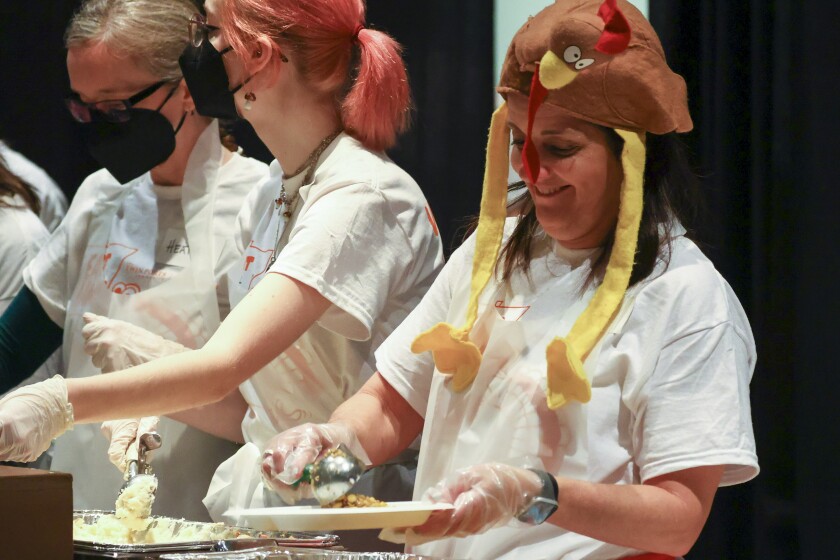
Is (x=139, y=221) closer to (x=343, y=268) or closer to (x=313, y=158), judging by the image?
(x=313, y=158)

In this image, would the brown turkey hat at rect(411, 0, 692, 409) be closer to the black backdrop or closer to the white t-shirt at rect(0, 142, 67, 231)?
the black backdrop

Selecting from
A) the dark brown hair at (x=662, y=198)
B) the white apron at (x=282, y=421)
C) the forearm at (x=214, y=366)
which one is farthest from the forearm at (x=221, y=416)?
the dark brown hair at (x=662, y=198)

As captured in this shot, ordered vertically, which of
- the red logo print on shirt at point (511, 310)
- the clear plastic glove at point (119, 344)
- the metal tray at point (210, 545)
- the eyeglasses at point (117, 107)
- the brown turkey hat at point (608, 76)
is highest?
the brown turkey hat at point (608, 76)

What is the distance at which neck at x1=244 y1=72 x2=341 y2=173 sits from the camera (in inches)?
76.3

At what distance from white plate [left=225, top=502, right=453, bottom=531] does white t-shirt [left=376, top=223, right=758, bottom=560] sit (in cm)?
24

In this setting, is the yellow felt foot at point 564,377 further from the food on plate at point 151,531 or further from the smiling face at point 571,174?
the food on plate at point 151,531

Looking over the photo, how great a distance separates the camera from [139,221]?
2305mm

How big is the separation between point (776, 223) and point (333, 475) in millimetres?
1145

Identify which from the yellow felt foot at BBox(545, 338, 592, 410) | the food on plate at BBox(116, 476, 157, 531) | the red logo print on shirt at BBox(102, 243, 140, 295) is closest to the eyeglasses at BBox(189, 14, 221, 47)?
the red logo print on shirt at BBox(102, 243, 140, 295)

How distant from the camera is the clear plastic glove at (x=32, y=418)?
152 centimetres

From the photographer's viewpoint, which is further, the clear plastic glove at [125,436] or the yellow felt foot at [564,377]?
the clear plastic glove at [125,436]

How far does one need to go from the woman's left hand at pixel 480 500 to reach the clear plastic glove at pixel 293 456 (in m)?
0.18

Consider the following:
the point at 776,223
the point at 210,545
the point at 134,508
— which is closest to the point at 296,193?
the point at 134,508

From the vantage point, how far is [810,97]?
2.06m
